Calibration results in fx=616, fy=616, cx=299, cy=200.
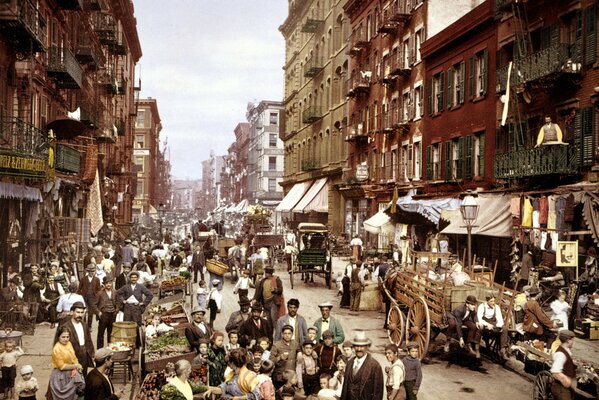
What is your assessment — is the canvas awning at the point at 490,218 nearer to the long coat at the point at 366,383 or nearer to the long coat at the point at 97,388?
the long coat at the point at 366,383

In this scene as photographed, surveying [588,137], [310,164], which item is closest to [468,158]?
[588,137]

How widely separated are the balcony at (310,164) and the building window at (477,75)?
1061 inches

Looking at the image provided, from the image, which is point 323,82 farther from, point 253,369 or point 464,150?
point 253,369

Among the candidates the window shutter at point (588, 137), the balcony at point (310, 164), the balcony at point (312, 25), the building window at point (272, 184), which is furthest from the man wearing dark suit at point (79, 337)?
the building window at point (272, 184)

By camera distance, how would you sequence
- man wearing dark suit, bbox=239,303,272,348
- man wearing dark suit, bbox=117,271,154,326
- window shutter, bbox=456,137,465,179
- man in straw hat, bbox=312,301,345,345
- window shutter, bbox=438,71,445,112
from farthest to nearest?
window shutter, bbox=438,71,445,112
window shutter, bbox=456,137,465,179
man wearing dark suit, bbox=117,271,154,326
man wearing dark suit, bbox=239,303,272,348
man in straw hat, bbox=312,301,345,345

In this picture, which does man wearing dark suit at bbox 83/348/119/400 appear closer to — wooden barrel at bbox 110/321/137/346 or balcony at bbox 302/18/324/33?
wooden barrel at bbox 110/321/137/346

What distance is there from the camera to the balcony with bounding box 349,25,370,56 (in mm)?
42188

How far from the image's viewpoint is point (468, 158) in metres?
27.2

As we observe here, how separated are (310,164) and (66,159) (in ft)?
101

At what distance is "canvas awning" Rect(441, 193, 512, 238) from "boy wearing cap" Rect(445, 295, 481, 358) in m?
8.28

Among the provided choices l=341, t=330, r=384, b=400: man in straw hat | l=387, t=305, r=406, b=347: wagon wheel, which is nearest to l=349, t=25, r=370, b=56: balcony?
l=387, t=305, r=406, b=347: wagon wheel

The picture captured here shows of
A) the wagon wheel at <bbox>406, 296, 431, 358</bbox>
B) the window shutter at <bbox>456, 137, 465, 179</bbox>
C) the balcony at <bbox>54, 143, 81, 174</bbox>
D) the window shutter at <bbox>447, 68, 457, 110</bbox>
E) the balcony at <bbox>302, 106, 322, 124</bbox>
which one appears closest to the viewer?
the wagon wheel at <bbox>406, 296, 431, 358</bbox>

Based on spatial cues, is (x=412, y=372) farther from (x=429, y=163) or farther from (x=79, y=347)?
(x=429, y=163)

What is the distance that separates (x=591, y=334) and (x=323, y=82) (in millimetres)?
40346
